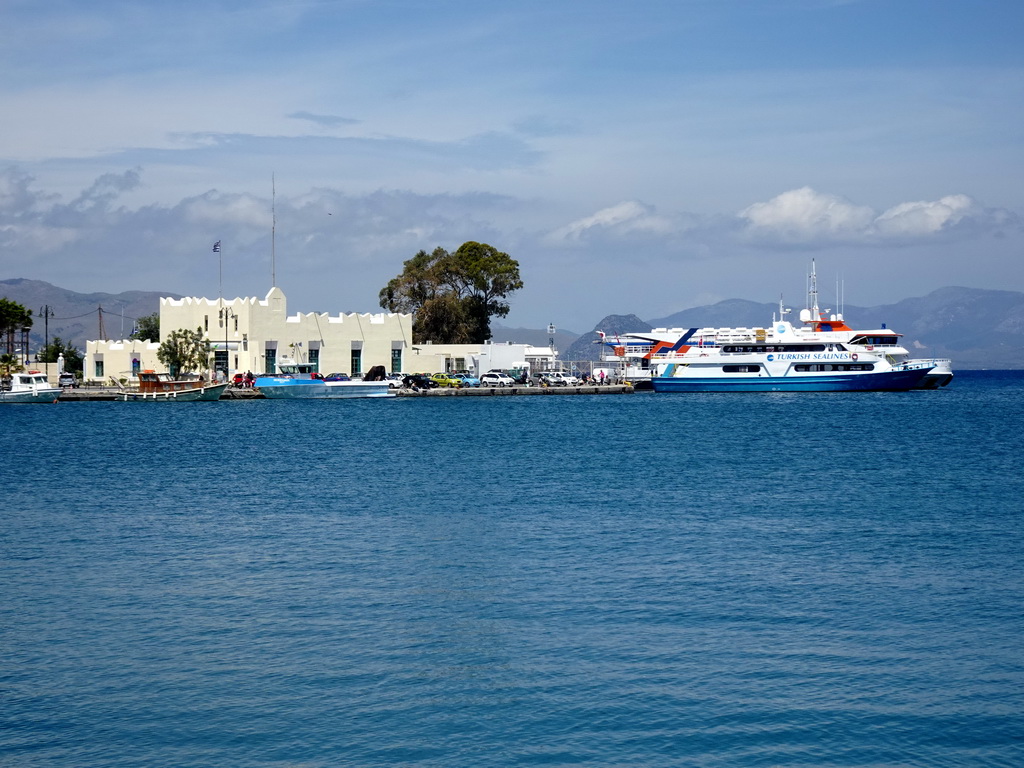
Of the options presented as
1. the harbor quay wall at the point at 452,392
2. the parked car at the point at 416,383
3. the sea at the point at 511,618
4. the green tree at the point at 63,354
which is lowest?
the sea at the point at 511,618

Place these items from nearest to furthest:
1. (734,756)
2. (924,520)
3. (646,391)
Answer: (734,756) → (924,520) → (646,391)

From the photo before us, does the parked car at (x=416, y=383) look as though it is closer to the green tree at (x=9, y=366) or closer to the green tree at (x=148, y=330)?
the green tree at (x=9, y=366)

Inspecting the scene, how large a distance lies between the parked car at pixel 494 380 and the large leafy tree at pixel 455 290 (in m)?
6.97

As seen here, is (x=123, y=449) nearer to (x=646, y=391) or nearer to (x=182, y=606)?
(x=182, y=606)

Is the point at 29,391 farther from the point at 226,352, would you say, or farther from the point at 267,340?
the point at 267,340

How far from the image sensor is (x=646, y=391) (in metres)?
102

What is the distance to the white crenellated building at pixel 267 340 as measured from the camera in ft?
273

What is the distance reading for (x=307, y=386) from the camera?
80.5m

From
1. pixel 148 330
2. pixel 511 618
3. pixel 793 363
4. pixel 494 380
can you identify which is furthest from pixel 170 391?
pixel 511 618

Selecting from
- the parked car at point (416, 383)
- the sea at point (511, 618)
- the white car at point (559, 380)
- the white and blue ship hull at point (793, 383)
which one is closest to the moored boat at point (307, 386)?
the parked car at point (416, 383)

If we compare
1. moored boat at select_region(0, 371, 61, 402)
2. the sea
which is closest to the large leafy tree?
moored boat at select_region(0, 371, 61, 402)

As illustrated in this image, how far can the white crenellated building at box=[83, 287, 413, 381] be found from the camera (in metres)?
83.1

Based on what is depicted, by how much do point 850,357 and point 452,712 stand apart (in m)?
86.3

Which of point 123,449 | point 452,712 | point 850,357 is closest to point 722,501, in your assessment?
point 452,712
